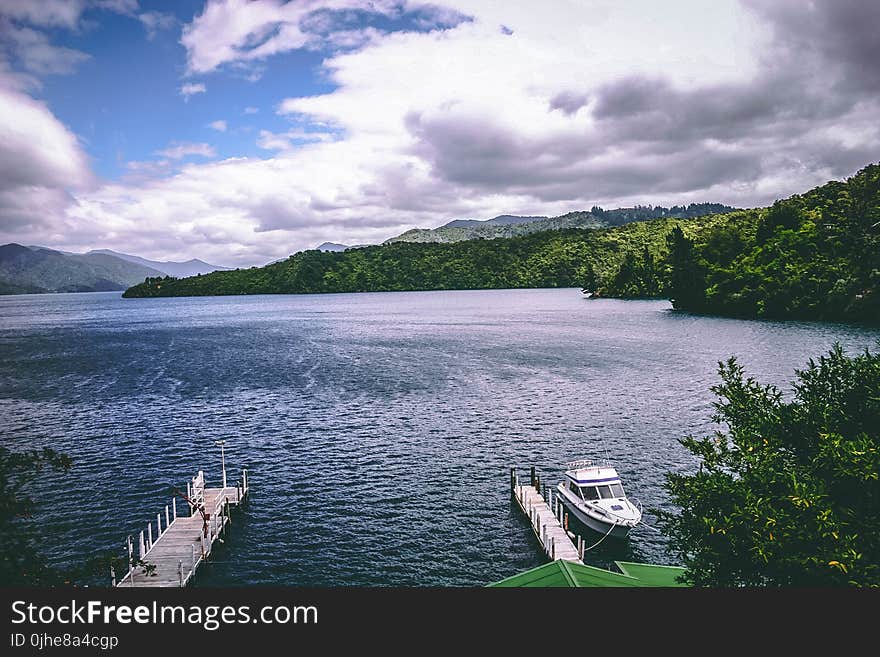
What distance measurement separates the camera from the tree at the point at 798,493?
34.2ft

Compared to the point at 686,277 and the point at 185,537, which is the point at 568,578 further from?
the point at 686,277

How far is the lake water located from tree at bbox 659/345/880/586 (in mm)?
14151

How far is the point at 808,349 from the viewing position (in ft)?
240

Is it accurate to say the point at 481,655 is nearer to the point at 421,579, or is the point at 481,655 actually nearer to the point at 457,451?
the point at 421,579

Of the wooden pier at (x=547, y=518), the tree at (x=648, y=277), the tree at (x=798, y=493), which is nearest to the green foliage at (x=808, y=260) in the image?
the tree at (x=648, y=277)

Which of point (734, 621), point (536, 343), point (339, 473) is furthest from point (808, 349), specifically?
point (734, 621)

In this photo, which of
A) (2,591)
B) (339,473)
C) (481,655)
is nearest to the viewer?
(481,655)

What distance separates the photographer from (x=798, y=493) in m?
10.7

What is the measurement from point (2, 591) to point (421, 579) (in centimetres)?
2443

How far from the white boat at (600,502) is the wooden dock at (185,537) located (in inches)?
Answer: 756

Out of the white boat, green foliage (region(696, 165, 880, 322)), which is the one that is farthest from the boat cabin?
green foliage (region(696, 165, 880, 322))

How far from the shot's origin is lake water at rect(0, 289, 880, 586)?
28719mm

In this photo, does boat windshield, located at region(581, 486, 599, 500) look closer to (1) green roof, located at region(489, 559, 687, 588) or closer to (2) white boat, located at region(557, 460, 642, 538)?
(2) white boat, located at region(557, 460, 642, 538)

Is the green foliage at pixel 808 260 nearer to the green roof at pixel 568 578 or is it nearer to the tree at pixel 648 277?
the tree at pixel 648 277
